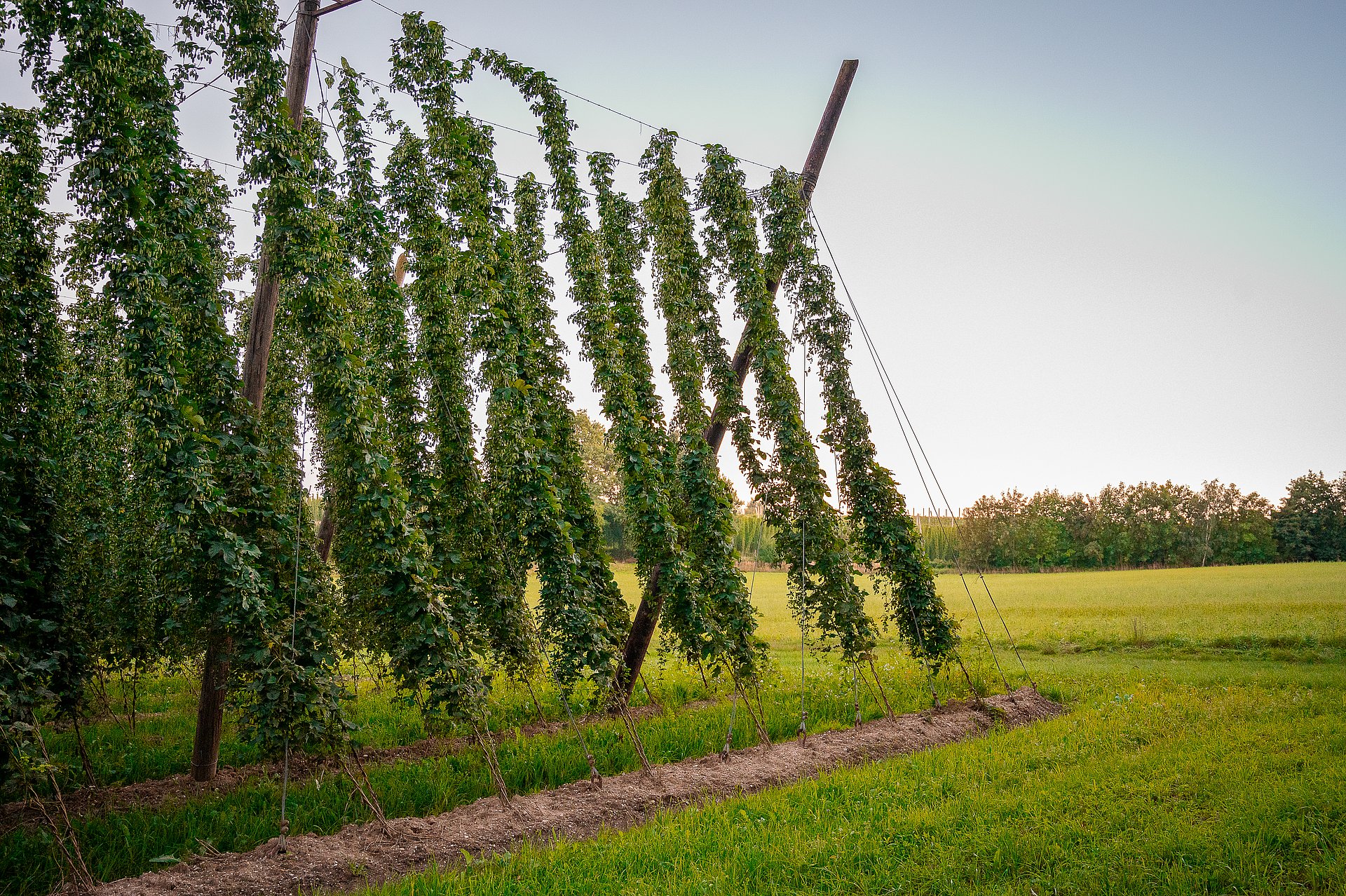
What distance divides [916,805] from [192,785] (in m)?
7.43

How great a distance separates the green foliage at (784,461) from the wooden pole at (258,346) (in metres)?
5.81

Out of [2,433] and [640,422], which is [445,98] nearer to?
[640,422]

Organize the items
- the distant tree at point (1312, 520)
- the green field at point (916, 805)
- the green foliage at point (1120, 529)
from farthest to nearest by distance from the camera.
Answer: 1. the green foliage at point (1120, 529)
2. the distant tree at point (1312, 520)
3. the green field at point (916, 805)

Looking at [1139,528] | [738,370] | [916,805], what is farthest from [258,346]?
[1139,528]

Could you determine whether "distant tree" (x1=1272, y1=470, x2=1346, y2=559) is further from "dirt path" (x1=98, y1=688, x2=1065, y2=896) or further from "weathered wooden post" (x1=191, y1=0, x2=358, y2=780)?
"weathered wooden post" (x1=191, y1=0, x2=358, y2=780)

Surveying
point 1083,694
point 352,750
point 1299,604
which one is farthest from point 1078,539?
point 352,750

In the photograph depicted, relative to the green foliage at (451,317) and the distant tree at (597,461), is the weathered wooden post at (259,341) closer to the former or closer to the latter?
the green foliage at (451,317)

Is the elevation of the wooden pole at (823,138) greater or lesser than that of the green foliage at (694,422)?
greater

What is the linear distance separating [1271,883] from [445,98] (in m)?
10.9

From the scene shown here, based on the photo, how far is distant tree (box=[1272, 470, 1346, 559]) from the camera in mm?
43781

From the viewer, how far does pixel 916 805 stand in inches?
241

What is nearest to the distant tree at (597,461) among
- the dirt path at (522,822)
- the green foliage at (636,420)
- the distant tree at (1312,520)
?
the green foliage at (636,420)

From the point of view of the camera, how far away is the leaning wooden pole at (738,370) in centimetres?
1021

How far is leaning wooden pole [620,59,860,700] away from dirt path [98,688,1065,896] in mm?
2324
